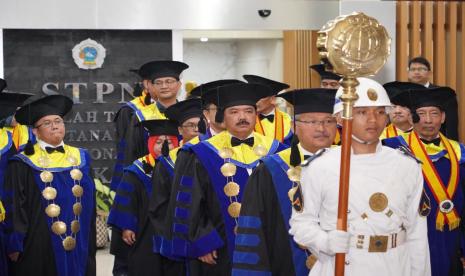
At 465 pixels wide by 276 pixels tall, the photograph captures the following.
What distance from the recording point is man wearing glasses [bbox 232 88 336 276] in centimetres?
521

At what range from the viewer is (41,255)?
310 inches

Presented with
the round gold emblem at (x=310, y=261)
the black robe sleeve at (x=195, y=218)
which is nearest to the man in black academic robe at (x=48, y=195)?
the black robe sleeve at (x=195, y=218)

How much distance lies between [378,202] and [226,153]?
6.97 ft

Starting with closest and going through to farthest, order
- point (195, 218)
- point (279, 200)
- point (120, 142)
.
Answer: point (279, 200) → point (195, 218) → point (120, 142)

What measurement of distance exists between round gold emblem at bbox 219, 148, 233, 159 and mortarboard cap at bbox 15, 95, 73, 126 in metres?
1.99

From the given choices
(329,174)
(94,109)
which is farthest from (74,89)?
(329,174)

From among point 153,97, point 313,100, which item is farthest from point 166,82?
point 313,100

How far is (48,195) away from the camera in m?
7.74

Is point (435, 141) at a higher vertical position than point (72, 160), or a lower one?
higher

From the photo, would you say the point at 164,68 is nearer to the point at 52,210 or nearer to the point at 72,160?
A: the point at 72,160

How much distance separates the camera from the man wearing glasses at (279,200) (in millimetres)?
5207

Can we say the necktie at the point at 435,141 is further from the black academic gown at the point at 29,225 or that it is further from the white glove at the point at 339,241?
the black academic gown at the point at 29,225

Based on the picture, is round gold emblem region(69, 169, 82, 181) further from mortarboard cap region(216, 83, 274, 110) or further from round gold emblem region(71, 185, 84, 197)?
mortarboard cap region(216, 83, 274, 110)

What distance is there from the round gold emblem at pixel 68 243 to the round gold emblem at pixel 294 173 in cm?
309
